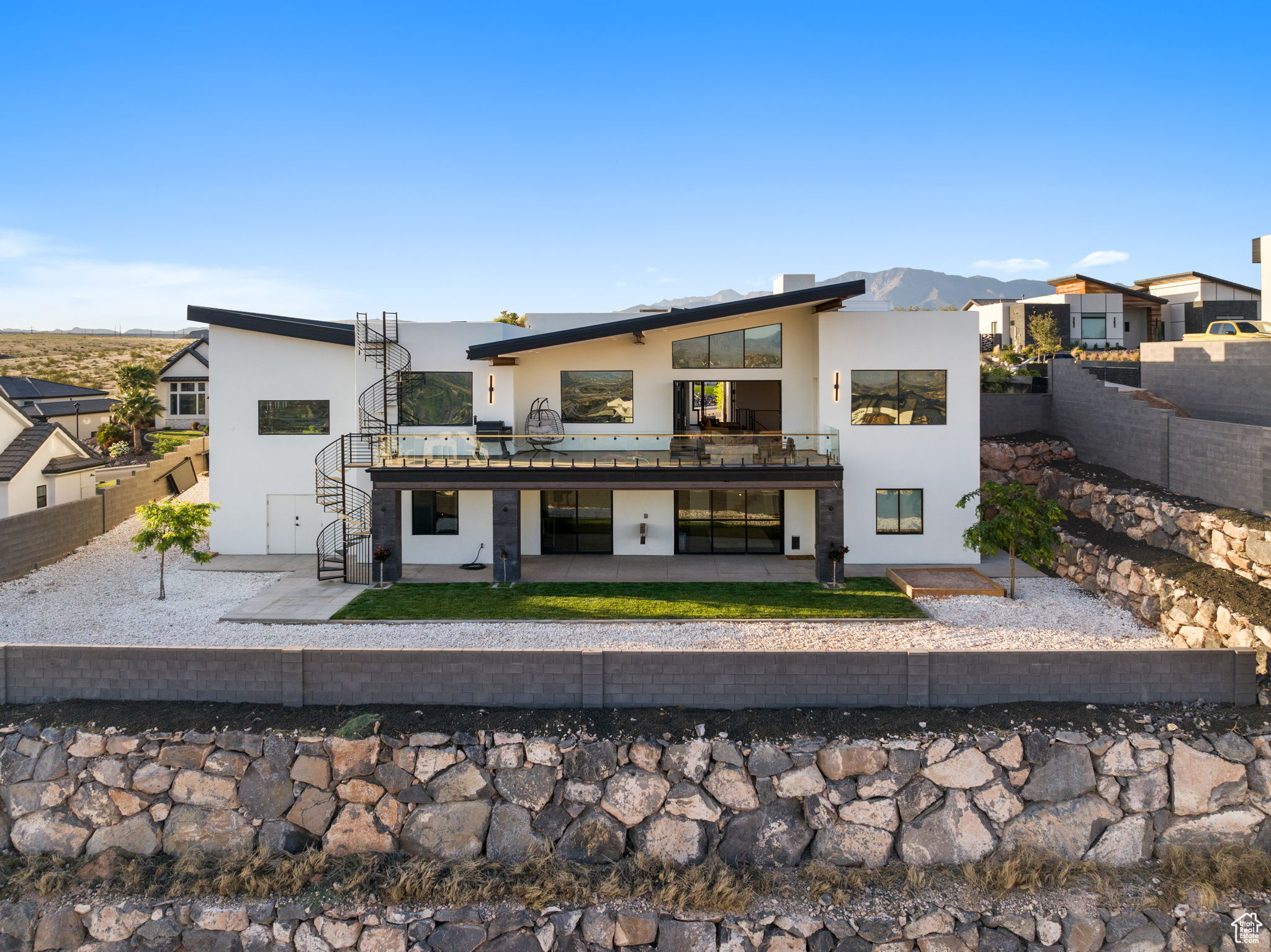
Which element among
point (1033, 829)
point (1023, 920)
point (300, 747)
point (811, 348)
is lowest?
point (1023, 920)

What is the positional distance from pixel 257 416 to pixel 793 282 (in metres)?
15.1

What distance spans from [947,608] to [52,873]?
15851 millimetres

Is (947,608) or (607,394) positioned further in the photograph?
(607,394)

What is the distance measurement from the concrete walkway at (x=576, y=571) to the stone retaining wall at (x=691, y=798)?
5.98 meters

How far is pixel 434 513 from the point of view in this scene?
21.7 meters

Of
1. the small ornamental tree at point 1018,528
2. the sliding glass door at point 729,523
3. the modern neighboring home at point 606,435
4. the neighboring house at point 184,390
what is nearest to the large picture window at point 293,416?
the modern neighboring home at point 606,435

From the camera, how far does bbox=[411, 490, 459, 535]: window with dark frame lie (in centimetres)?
2156

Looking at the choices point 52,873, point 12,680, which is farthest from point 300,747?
point 12,680

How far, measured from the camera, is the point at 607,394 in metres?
22.4

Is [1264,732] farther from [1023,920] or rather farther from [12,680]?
[12,680]

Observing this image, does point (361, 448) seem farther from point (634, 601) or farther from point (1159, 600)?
point (1159, 600)

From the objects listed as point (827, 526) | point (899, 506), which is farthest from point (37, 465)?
point (899, 506)

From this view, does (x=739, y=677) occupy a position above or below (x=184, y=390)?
below

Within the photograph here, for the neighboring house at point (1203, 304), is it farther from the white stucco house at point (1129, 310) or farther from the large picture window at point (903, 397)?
the large picture window at point (903, 397)
